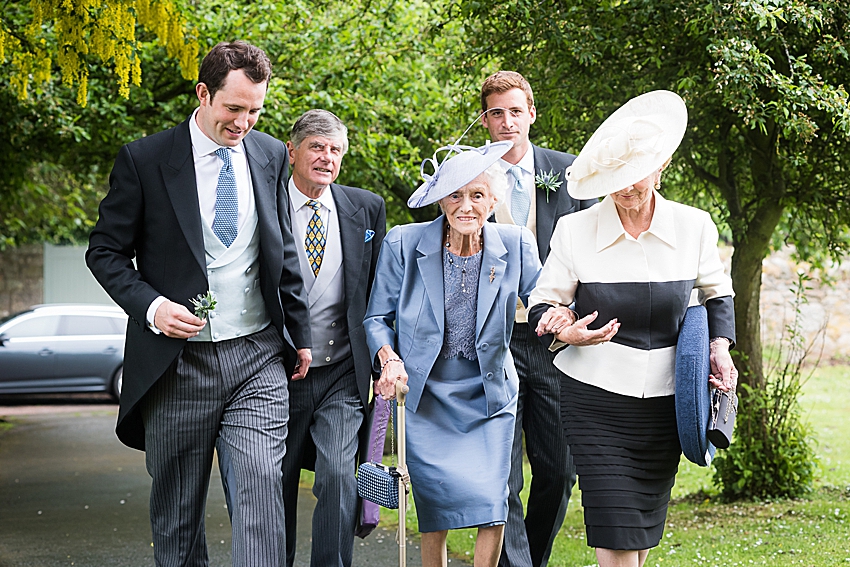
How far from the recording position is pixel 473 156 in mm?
4410

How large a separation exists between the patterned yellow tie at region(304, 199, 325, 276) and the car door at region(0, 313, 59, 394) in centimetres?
1380

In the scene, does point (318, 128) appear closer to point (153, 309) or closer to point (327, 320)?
point (327, 320)

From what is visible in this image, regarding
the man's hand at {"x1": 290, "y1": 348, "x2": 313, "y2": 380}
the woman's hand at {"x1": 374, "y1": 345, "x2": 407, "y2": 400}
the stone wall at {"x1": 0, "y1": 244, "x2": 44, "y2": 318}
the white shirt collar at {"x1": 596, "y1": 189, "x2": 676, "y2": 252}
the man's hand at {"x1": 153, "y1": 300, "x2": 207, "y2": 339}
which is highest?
the white shirt collar at {"x1": 596, "y1": 189, "x2": 676, "y2": 252}

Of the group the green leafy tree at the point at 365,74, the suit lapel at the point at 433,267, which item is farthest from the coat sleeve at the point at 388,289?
the green leafy tree at the point at 365,74

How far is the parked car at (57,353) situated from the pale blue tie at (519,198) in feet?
44.6

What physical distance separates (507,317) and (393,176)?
Answer: 19.6 feet

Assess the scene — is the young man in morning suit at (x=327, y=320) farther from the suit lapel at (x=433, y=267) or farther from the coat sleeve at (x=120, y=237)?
the coat sleeve at (x=120, y=237)

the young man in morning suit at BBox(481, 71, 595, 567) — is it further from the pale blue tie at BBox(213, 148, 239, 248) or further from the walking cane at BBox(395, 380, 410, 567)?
the pale blue tie at BBox(213, 148, 239, 248)

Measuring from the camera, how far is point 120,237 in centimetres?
414

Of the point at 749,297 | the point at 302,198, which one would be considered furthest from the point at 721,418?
the point at 749,297

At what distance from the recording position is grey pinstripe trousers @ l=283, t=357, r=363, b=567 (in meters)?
4.74

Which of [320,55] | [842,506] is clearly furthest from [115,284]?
[320,55]

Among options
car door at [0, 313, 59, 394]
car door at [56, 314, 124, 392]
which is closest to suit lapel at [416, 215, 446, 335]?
car door at [56, 314, 124, 392]

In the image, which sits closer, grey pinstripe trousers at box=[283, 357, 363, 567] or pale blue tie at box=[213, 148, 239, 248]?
pale blue tie at box=[213, 148, 239, 248]
